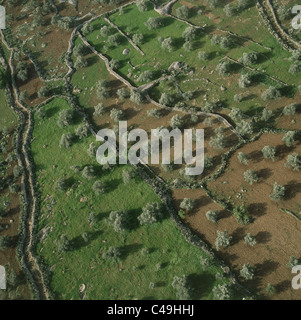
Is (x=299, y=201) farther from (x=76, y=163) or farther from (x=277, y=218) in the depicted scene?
(x=76, y=163)

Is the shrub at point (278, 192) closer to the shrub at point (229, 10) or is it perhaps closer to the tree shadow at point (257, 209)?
the tree shadow at point (257, 209)

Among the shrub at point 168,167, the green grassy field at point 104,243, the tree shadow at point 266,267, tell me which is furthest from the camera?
the shrub at point 168,167

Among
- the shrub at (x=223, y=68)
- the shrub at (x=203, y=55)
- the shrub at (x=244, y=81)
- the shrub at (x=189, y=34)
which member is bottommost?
the shrub at (x=244, y=81)

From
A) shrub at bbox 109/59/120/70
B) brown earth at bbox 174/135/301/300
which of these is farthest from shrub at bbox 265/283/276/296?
shrub at bbox 109/59/120/70

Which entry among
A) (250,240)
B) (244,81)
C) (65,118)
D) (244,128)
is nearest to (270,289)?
(250,240)

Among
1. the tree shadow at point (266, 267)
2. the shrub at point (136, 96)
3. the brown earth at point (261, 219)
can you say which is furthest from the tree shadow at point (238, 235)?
the shrub at point (136, 96)

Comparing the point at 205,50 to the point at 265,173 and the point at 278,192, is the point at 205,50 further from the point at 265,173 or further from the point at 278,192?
the point at 278,192
